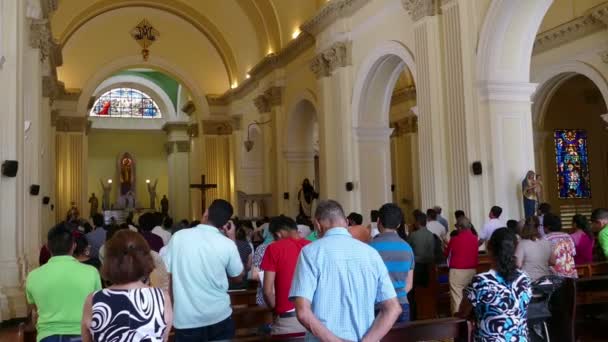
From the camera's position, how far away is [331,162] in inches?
632

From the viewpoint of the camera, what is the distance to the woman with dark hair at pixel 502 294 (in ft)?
11.5

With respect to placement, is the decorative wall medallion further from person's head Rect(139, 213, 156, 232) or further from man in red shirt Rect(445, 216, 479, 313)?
man in red shirt Rect(445, 216, 479, 313)

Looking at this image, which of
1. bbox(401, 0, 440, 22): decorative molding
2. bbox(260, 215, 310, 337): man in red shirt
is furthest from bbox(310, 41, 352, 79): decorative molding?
bbox(260, 215, 310, 337): man in red shirt

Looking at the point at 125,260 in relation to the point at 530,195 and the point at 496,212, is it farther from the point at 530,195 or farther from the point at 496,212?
the point at 530,195

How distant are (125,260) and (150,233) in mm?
3807

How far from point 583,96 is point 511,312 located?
19069 millimetres

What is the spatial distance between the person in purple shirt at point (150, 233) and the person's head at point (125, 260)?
11.8ft

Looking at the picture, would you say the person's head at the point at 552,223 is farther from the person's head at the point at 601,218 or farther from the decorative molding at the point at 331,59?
the decorative molding at the point at 331,59

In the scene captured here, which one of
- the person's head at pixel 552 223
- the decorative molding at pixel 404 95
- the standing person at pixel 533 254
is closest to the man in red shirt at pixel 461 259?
the person's head at pixel 552 223

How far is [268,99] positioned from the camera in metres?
21.0

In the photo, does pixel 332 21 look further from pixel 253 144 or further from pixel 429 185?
pixel 253 144

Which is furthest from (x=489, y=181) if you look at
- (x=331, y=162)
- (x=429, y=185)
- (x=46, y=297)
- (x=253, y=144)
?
(x=253, y=144)

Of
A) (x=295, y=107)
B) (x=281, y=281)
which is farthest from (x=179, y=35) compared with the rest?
(x=281, y=281)

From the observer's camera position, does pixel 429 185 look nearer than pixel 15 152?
No
